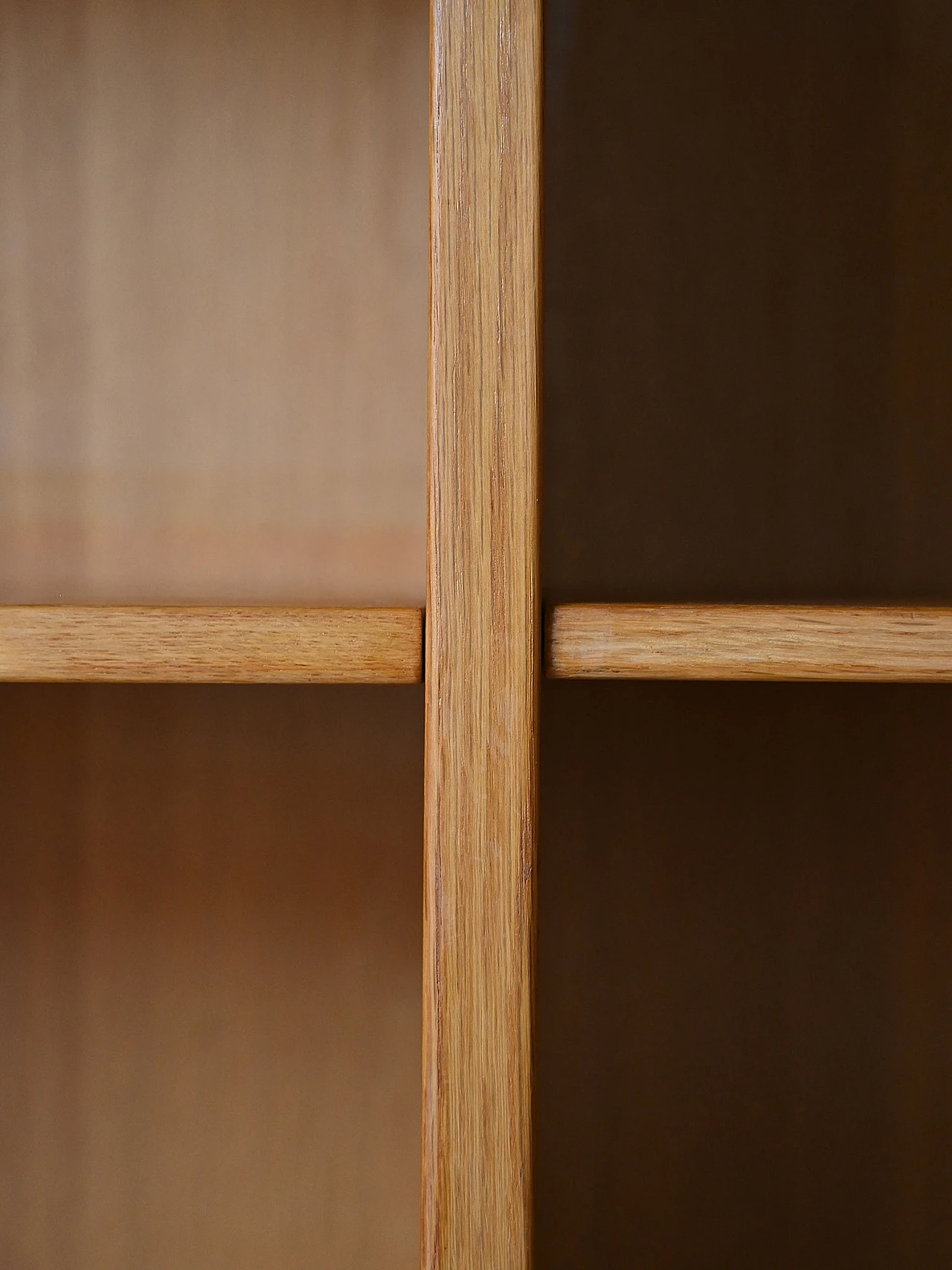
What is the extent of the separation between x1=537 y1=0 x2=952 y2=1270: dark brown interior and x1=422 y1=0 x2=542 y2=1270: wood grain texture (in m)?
0.20

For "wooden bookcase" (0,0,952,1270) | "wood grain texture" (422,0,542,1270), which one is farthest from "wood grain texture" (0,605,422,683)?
"wooden bookcase" (0,0,952,1270)

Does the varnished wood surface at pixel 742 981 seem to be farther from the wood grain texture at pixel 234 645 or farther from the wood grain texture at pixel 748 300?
the wood grain texture at pixel 234 645

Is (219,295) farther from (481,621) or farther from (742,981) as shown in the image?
(742,981)

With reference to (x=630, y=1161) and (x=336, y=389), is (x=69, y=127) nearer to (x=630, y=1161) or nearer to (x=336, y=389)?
(x=336, y=389)

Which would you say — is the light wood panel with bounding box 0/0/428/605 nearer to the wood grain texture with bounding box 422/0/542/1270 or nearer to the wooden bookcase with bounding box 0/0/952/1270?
the wooden bookcase with bounding box 0/0/952/1270

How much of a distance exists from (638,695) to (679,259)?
0.71ft

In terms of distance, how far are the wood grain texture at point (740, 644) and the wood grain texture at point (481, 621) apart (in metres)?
0.02

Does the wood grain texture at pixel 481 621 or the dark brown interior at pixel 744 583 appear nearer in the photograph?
the wood grain texture at pixel 481 621

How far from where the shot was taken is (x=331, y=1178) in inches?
20.4

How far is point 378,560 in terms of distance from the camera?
52 cm

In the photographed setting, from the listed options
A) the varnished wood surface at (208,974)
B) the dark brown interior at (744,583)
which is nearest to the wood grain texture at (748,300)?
the dark brown interior at (744,583)

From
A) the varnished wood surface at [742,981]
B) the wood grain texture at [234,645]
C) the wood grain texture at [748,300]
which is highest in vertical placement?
the wood grain texture at [748,300]

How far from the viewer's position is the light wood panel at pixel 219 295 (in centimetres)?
52

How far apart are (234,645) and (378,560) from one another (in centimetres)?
19
